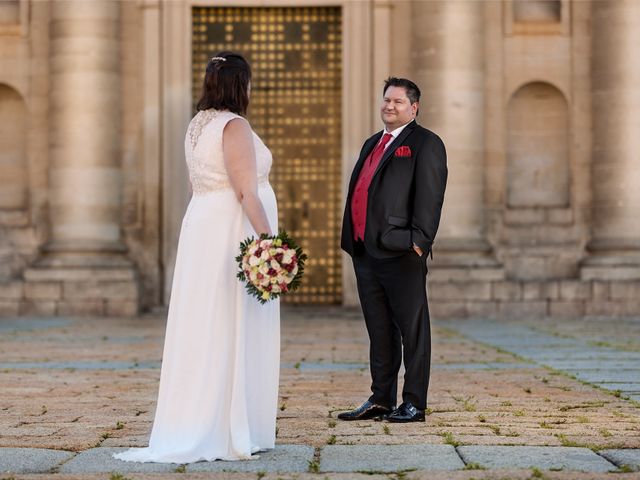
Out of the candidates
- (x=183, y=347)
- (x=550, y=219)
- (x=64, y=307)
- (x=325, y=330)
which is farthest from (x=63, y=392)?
(x=550, y=219)

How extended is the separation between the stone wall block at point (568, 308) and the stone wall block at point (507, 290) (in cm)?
56

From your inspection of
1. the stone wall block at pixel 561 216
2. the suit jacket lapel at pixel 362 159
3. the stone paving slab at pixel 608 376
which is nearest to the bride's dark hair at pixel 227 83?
the suit jacket lapel at pixel 362 159

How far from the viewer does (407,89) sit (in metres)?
Result: 8.91

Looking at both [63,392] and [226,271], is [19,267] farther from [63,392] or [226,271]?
[226,271]

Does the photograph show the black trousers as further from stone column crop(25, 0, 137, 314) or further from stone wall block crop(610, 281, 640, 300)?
stone wall block crop(610, 281, 640, 300)

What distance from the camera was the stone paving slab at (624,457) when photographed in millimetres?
6880

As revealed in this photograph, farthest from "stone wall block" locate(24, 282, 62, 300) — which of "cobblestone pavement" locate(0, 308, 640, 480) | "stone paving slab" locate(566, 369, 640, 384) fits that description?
"stone paving slab" locate(566, 369, 640, 384)

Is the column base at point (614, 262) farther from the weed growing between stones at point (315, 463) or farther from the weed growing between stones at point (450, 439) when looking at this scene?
the weed growing between stones at point (315, 463)

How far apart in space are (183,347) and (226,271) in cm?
46

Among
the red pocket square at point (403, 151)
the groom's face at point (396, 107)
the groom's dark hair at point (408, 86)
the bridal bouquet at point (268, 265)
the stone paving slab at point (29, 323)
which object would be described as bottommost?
the stone paving slab at point (29, 323)

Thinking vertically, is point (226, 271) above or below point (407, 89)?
below

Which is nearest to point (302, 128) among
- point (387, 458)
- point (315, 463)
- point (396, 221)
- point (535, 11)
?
point (535, 11)

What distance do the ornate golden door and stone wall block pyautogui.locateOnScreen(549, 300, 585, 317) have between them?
3.45m

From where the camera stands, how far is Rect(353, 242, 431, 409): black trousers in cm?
883
